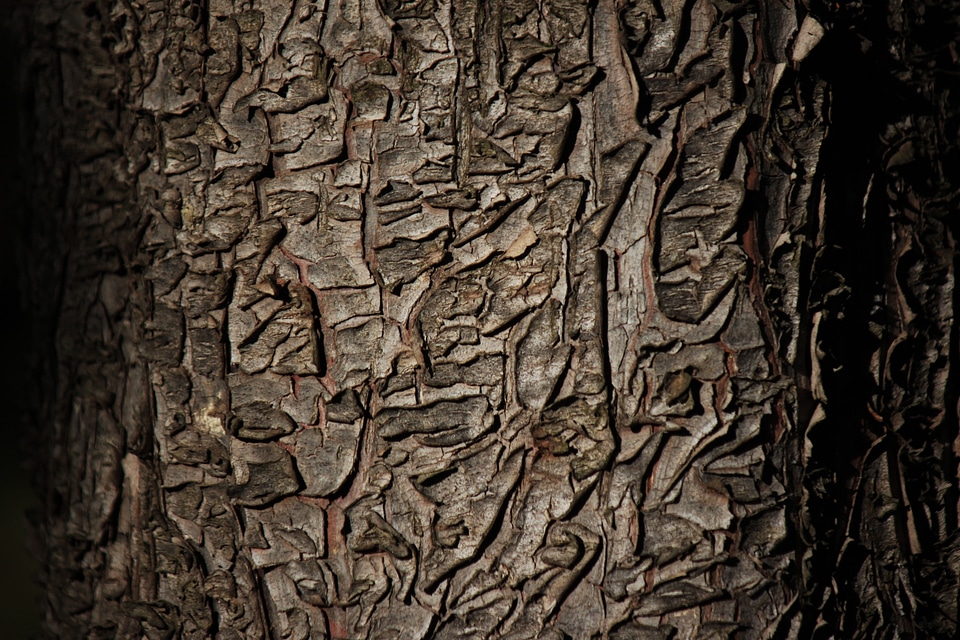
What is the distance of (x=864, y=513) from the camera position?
2.83 feet

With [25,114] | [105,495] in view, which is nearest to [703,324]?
[105,495]

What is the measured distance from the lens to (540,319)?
798 millimetres

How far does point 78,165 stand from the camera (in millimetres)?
983

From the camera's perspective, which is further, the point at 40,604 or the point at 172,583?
the point at 40,604

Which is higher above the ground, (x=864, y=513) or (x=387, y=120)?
(x=387, y=120)

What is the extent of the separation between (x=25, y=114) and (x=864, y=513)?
4.14 ft

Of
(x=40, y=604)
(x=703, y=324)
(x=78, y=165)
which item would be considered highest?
(x=78, y=165)

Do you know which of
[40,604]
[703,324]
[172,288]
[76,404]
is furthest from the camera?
[40,604]

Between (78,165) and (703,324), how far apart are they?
83 centimetres

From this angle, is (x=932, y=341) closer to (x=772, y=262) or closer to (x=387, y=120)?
(x=772, y=262)

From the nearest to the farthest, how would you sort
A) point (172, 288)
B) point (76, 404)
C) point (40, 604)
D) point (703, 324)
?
point (703, 324)
point (172, 288)
point (76, 404)
point (40, 604)

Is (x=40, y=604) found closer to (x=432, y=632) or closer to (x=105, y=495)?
(x=105, y=495)

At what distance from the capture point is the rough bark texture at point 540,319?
2.58 feet

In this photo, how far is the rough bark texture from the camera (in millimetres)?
787
